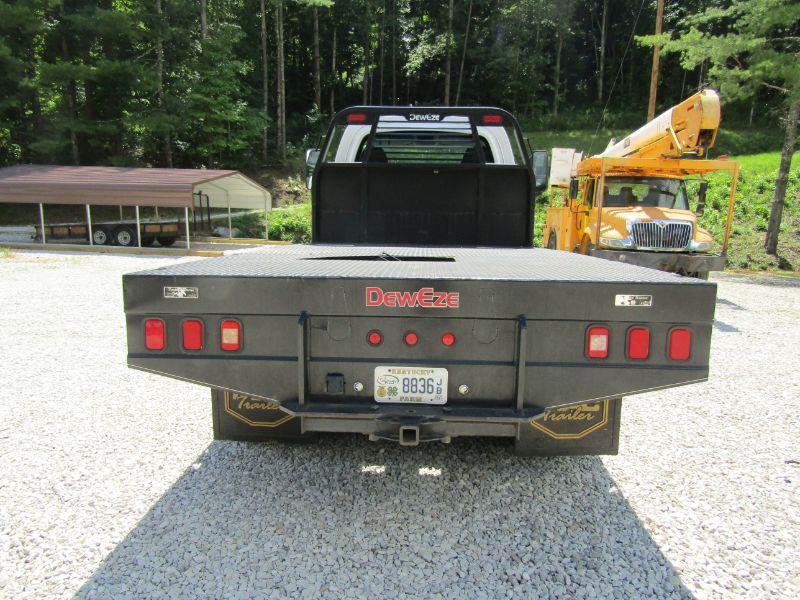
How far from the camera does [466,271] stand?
3.00m

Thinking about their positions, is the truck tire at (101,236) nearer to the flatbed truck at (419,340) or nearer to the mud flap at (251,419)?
the mud flap at (251,419)

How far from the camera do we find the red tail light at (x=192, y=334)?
275 cm

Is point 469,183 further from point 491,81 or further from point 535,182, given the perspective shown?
point 491,81

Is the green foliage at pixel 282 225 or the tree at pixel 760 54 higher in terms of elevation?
the tree at pixel 760 54

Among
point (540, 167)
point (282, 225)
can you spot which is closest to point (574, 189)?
point (540, 167)

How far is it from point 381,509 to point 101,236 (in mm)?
21524

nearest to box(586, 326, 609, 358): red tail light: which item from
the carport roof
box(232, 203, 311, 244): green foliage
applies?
the carport roof

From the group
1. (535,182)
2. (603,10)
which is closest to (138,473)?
(535,182)

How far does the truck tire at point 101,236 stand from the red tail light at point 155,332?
2083cm

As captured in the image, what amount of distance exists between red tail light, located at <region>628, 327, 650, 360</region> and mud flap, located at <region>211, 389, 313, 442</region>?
189cm

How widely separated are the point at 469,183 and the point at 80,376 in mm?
4410

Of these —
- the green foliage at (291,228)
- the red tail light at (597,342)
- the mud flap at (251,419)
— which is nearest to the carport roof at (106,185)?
the green foliage at (291,228)

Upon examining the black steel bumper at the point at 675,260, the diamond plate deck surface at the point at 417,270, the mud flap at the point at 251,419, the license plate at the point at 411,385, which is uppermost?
the diamond plate deck surface at the point at 417,270

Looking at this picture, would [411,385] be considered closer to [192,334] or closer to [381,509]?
[381,509]
